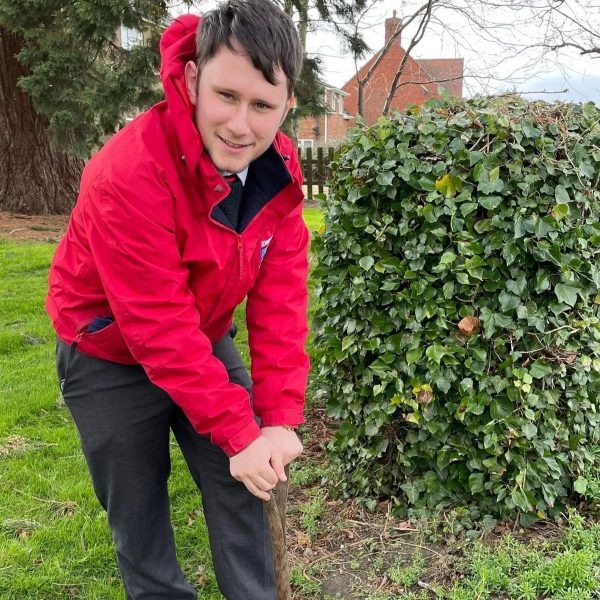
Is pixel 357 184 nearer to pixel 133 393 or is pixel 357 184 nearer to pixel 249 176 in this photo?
pixel 249 176

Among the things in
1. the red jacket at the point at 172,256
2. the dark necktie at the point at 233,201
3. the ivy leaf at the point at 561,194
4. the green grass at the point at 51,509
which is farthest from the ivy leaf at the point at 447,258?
the green grass at the point at 51,509

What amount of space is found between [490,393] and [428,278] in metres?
0.52

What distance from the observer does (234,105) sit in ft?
5.18

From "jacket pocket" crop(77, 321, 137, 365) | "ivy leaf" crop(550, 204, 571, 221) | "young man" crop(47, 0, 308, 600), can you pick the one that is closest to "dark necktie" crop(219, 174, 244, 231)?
"young man" crop(47, 0, 308, 600)

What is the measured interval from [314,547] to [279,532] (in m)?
0.99

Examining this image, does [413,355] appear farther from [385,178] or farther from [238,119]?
[238,119]

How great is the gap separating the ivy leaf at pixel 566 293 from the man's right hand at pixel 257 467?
140 cm

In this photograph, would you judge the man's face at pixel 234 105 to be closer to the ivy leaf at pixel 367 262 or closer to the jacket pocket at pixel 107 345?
the jacket pocket at pixel 107 345

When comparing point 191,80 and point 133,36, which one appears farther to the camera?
point 133,36

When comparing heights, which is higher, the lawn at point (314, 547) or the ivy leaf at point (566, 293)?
the ivy leaf at point (566, 293)

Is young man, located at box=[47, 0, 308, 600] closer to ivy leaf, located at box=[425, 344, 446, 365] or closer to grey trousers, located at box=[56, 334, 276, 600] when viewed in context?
grey trousers, located at box=[56, 334, 276, 600]

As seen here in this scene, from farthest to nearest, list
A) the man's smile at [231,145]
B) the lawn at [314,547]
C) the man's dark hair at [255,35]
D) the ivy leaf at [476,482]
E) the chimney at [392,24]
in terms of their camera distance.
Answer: the chimney at [392,24] < the ivy leaf at [476,482] < the lawn at [314,547] < the man's smile at [231,145] < the man's dark hair at [255,35]

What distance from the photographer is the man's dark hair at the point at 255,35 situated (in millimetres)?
1515

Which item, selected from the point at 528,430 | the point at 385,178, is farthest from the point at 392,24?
the point at 528,430
